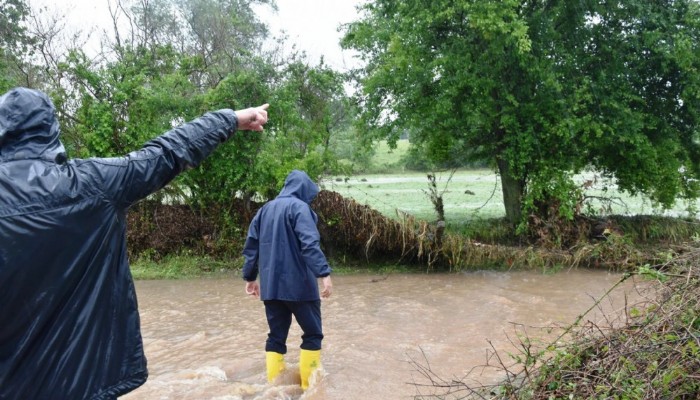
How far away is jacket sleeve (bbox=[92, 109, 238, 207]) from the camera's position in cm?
245

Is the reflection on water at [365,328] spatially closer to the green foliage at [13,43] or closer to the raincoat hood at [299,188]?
the raincoat hood at [299,188]

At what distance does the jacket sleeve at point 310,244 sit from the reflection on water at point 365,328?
3.94ft

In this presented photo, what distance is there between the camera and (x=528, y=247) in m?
12.0

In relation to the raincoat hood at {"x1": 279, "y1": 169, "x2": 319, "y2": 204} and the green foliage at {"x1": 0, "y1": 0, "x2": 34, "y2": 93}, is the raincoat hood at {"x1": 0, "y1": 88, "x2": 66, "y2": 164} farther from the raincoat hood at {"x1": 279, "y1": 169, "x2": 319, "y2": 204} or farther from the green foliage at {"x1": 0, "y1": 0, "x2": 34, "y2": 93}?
the green foliage at {"x1": 0, "y1": 0, "x2": 34, "y2": 93}

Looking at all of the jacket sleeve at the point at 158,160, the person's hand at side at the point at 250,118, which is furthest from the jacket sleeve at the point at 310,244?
the jacket sleeve at the point at 158,160

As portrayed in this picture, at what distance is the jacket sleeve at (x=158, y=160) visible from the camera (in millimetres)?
2453

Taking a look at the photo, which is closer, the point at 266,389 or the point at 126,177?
the point at 126,177

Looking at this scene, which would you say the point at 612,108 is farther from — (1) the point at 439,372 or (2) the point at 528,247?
(1) the point at 439,372

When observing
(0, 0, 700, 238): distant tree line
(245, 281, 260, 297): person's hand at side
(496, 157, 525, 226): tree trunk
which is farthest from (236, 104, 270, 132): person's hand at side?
(496, 157, 525, 226): tree trunk

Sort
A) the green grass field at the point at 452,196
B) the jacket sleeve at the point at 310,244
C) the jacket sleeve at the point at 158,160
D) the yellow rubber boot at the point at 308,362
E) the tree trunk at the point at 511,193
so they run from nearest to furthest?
the jacket sleeve at the point at 158,160 < the jacket sleeve at the point at 310,244 < the yellow rubber boot at the point at 308,362 < the green grass field at the point at 452,196 < the tree trunk at the point at 511,193

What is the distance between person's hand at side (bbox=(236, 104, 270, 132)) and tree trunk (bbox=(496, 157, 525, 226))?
436 inches

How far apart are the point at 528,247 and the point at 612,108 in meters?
3.31

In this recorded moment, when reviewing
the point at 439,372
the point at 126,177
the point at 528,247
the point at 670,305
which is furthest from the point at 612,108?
the point at 126,177

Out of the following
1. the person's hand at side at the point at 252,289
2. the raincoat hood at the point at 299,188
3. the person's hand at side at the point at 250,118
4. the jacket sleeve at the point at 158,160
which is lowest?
the person's hand at side at the point at 252,289
